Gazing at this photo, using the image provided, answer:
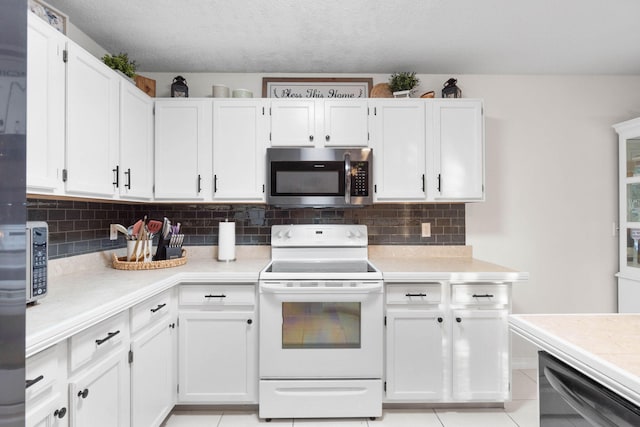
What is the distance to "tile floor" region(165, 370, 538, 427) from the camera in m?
2.09

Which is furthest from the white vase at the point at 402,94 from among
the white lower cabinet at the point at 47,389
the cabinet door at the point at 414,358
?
the white lower cabinet at the point at 47,389

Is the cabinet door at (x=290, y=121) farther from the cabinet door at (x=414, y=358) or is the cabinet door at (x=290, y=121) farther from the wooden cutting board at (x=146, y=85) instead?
the cabinet door at (x=414, y=358)

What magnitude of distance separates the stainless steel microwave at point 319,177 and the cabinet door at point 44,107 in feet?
4.12

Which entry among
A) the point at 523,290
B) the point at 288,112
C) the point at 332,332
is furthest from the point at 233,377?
the point at 523,290

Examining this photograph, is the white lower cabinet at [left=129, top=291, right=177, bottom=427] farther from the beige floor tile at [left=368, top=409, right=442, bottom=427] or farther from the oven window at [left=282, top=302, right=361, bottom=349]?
the beige floor tile at [left=368, top=409, right=442, bottom=427]

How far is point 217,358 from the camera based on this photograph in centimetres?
213

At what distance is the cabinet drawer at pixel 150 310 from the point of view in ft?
5.42

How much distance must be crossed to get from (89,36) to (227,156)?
3.87 feet

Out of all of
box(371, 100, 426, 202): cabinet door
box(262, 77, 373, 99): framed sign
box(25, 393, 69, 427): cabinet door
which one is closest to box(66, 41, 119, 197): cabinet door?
box(25, 393, 69, 427): cabinet door

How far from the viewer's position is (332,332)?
211cm

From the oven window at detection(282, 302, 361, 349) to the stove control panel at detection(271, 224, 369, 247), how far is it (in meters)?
0.68

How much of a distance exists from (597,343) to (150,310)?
1887 millimetres

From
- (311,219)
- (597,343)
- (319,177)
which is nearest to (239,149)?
(319,177)

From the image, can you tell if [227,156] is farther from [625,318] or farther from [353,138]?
[625,318]
